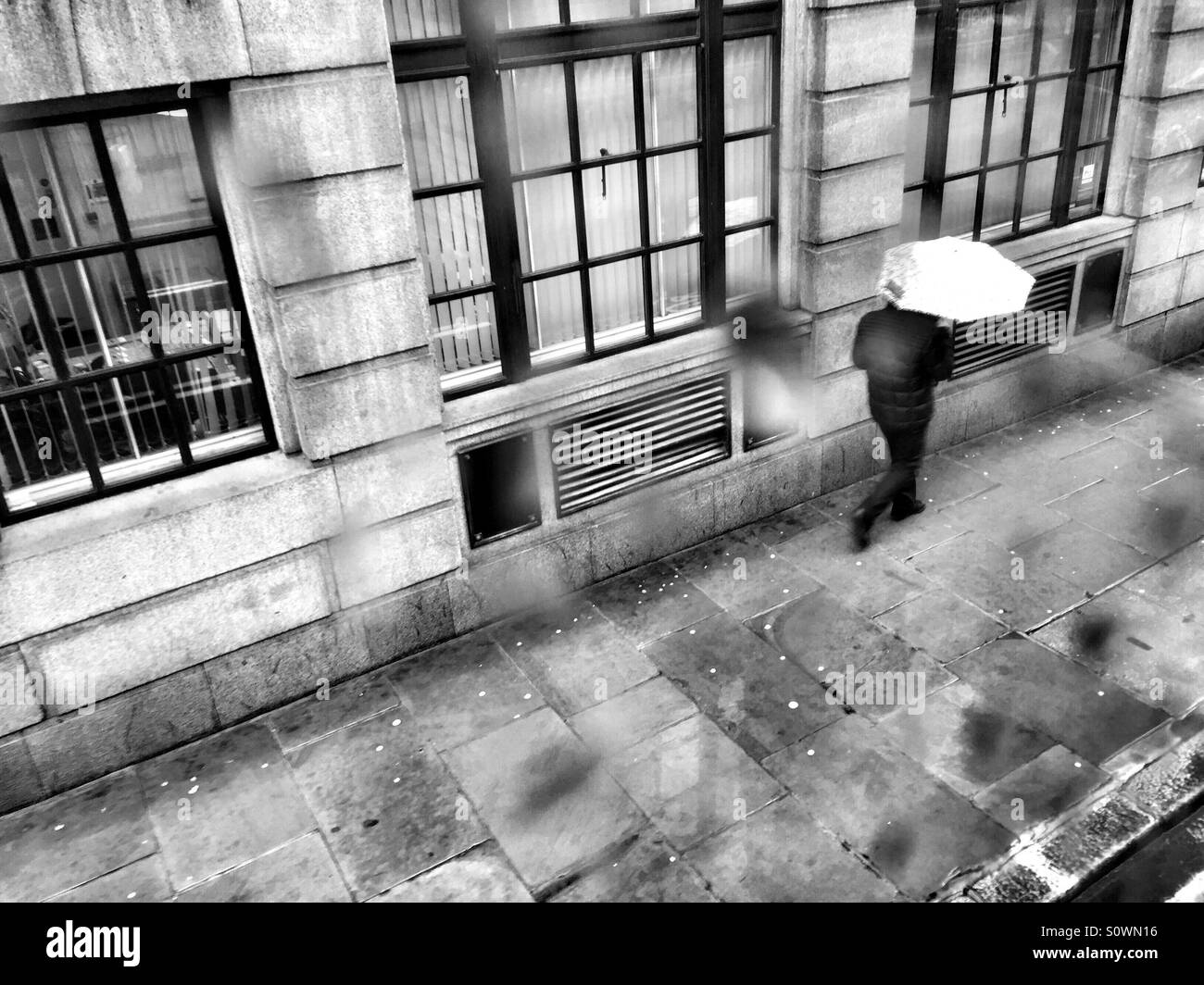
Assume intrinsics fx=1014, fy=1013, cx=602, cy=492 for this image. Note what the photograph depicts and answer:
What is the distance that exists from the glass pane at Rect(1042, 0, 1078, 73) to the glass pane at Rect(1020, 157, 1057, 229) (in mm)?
873

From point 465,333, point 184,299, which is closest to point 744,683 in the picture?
point 465,333

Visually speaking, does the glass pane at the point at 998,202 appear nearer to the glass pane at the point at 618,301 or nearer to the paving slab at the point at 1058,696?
the glass pane at the point at 618,301

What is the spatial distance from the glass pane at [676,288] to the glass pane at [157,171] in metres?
3.50

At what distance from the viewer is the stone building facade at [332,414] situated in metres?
5.99

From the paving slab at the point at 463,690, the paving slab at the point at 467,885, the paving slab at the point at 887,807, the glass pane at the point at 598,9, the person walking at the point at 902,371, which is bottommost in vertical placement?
the paving slab at the point at 463,690

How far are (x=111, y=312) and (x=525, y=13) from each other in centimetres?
338

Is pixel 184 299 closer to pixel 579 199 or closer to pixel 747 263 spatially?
pixel 579 199

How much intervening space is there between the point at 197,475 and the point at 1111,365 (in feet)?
30.5

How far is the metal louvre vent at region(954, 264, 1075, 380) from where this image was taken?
985cm

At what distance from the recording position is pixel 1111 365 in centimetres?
1097

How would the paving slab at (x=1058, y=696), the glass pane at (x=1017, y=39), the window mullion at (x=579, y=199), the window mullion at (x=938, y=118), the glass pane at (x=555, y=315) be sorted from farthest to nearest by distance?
the glass pane at (x=1017, y=39)
the window mullion at (x=938, y=118)
the glass pane at (x=555, y=315)
the window mullion at (x=579, y=199)
the paving slab at (x=1058, y=696)

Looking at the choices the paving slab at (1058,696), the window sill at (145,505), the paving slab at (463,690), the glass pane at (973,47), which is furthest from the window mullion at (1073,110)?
the window sill at (145,505)
